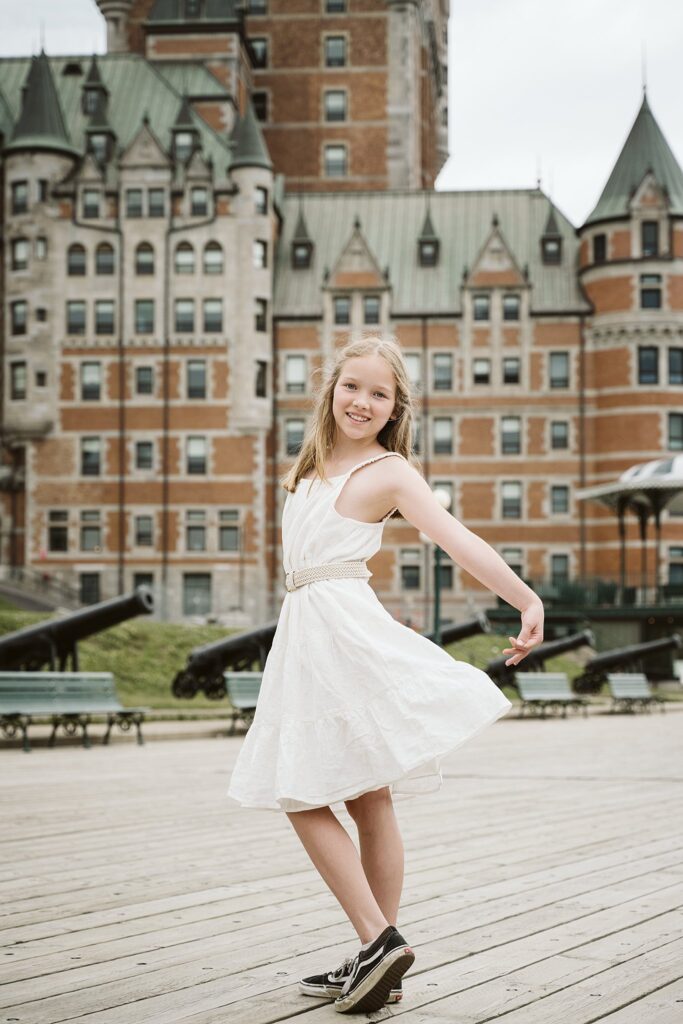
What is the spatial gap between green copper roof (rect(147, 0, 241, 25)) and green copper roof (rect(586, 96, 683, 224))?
723 inches

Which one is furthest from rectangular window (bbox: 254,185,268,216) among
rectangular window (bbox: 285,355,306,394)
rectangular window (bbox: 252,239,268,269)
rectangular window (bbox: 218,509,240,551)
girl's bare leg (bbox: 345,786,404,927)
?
girl's bare leg (bbox: 345,786,404,927)

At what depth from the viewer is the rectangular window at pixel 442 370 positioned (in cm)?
5788

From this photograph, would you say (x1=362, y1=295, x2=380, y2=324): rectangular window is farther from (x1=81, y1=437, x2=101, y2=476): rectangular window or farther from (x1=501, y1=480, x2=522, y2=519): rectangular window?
(x1=81, y1=437, x2=101, y2=476): rectangular window

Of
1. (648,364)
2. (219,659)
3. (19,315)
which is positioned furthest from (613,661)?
(19,315)

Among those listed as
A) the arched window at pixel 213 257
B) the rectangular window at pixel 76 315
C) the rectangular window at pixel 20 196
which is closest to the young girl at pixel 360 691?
the arched window at pixel 213 257

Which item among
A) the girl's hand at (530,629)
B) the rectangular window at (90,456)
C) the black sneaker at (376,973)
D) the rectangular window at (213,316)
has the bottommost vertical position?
the black sneaker at (376,973)

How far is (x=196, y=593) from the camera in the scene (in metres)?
53.6

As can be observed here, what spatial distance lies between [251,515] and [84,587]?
286 inches

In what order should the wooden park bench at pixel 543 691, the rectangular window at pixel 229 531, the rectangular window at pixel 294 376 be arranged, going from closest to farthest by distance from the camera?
the wooden park bench at pixel 543 691, the rectangular window at pixel 229 531, the rectangular window at pixel 294 376

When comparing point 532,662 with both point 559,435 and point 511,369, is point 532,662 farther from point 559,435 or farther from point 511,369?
point 511,369

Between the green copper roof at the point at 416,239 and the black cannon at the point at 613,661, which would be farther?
the green copper roof at the point at 416,239

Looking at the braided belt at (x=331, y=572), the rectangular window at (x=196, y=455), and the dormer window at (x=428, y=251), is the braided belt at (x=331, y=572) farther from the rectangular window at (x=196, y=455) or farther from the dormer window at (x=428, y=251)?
the dormer window at (x=428, y=251)

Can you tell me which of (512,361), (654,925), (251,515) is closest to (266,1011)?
(654,925)

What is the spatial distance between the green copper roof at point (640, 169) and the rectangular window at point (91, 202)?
20467 mm
